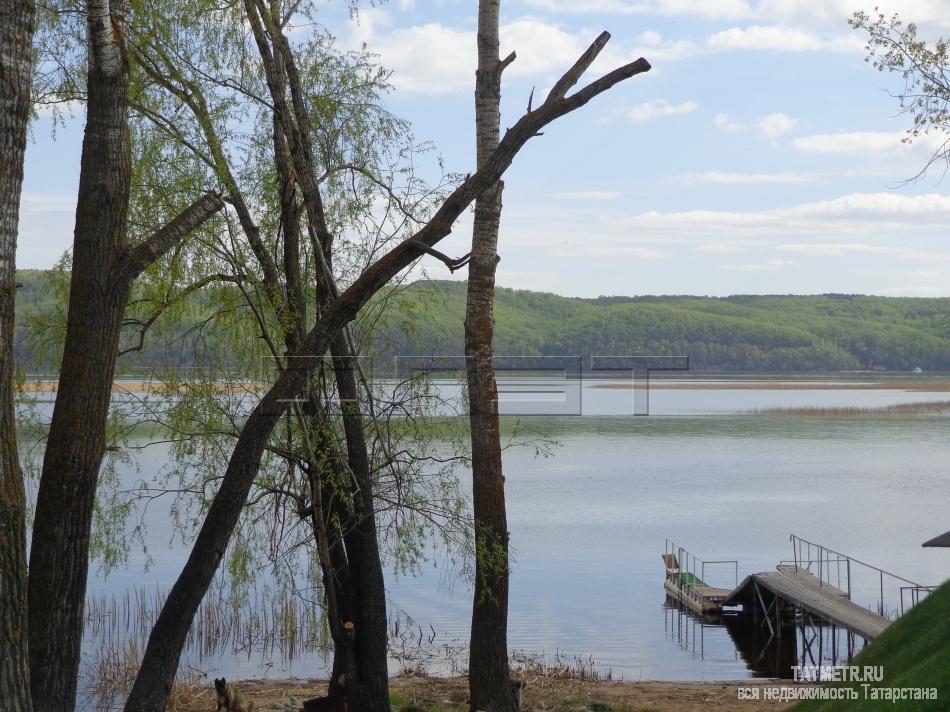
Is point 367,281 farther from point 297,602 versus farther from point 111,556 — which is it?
point 297,602

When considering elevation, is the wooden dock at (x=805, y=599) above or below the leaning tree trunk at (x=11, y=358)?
below

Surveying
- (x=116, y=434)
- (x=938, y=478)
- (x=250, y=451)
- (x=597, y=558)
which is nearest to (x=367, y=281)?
(x=250, y=451)

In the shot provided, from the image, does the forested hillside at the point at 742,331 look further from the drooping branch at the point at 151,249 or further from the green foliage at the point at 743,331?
the drooping branch at the point at 151,249

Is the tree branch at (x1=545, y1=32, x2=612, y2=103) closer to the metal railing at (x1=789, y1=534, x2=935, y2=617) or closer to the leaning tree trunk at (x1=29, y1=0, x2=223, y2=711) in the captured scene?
the leaning tree trunk at (x1=29, y1=0, x2=223, y2=711)

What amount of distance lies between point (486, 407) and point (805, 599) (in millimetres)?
11175

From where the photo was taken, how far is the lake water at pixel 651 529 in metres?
18.5

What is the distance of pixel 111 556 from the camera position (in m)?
10.4

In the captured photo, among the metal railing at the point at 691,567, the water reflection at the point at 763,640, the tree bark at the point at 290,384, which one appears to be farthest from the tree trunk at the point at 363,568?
the metal railing at the point at 691,567

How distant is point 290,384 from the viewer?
22.5 feet

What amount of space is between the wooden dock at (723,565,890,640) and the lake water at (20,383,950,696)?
1230 mm

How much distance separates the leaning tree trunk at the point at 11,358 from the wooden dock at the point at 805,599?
1334 cm

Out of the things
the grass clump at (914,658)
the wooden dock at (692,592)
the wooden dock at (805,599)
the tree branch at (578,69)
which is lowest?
the wooden dock at (692,592)

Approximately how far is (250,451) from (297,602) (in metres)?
12.5

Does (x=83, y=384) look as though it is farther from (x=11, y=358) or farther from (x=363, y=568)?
(x=363, y=568)
